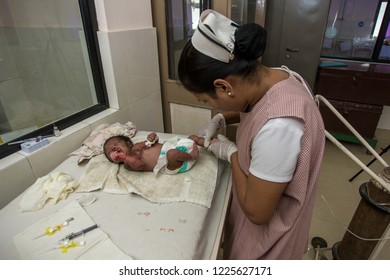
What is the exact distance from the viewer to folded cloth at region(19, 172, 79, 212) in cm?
96

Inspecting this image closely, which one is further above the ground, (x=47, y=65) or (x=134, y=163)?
(x=47, y=65)

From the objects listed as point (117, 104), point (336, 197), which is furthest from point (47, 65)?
point (336, 197)

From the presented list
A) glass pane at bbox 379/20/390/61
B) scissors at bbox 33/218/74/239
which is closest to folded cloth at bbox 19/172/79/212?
scissors at bbox 33/218/74/239

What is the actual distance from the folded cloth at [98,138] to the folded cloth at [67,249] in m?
0.42

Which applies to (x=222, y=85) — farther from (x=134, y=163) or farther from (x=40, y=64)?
(x=40, y=64)

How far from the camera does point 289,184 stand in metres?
0.73

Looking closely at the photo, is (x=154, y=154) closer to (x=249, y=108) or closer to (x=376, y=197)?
(x=249, y=108)

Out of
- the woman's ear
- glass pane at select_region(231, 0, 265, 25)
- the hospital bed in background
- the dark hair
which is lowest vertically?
the hospital bed in background

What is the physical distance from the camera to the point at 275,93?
2.25ft

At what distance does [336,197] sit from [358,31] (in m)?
2.34

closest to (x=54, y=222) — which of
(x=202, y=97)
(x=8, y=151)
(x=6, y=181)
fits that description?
(x=6, y=181)

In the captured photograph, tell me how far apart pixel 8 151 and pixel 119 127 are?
573 mm

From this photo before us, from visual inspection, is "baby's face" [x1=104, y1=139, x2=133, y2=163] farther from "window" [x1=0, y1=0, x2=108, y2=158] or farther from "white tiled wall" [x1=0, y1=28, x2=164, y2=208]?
"window" [x1=0, y1=0, x2=108, y2=158]

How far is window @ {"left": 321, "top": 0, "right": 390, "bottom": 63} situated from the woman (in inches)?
121
